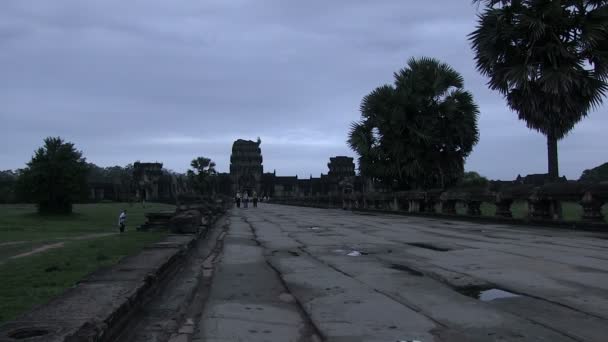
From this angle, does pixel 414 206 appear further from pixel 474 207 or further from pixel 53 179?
pixel 53 179

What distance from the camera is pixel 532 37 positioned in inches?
713

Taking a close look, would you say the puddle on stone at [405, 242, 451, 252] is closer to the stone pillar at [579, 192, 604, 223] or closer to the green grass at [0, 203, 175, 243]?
the stone pillar at [579, 192, 604, 223]

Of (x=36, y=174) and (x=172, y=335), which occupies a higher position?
(x=36, y=174)

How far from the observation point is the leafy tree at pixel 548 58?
56.6ft

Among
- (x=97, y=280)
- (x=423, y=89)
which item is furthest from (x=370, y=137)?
(x=97, y=280)

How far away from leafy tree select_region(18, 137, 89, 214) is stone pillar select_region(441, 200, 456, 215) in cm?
2764

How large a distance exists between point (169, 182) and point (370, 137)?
77.1 metres

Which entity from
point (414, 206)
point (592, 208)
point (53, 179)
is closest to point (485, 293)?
point (592, 208)

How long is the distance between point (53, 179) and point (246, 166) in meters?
78.6

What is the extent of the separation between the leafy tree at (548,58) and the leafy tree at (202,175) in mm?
73592

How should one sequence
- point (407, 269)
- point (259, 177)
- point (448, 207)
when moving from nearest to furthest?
1. point (407, 269)
2. point (448, 207)
3. point (259, 177)

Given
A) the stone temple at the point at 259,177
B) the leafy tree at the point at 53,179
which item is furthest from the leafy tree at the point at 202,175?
the leafy tree at the point at 53,179

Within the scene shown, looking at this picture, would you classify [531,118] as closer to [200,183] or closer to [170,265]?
[170,265]

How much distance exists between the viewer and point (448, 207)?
22859mm
